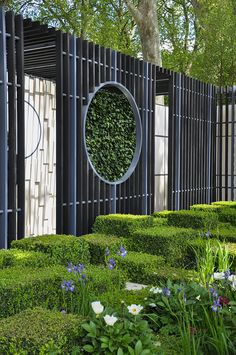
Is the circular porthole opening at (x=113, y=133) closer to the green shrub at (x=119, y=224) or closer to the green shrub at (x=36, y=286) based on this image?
the green shrub at (x=119, y=224)

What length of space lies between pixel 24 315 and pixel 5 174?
2.81 meters

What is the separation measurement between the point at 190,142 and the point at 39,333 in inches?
320

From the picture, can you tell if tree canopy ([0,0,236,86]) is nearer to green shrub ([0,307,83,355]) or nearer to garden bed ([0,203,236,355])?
garden bed ([0,203,236,355])

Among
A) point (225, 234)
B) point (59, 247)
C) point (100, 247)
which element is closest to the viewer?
point (59, 247)

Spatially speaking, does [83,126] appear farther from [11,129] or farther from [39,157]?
[39,157]

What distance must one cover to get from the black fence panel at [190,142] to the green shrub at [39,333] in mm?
6857

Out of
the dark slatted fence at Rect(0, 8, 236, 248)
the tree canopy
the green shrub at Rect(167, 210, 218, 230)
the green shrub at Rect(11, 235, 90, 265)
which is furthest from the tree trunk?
the green shrub at Rect(11, 235, 90, 265)

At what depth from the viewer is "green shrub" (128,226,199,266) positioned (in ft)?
19.9

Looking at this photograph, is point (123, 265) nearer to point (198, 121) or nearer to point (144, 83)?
point (144, 83)

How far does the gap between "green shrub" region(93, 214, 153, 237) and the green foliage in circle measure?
51.6 inches

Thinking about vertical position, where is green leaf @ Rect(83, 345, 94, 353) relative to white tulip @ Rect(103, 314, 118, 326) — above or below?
below

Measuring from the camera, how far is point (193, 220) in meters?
7.65

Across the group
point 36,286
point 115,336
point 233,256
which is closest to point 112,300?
point 36,286

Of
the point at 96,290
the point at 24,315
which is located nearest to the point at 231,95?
the point at 96,290
